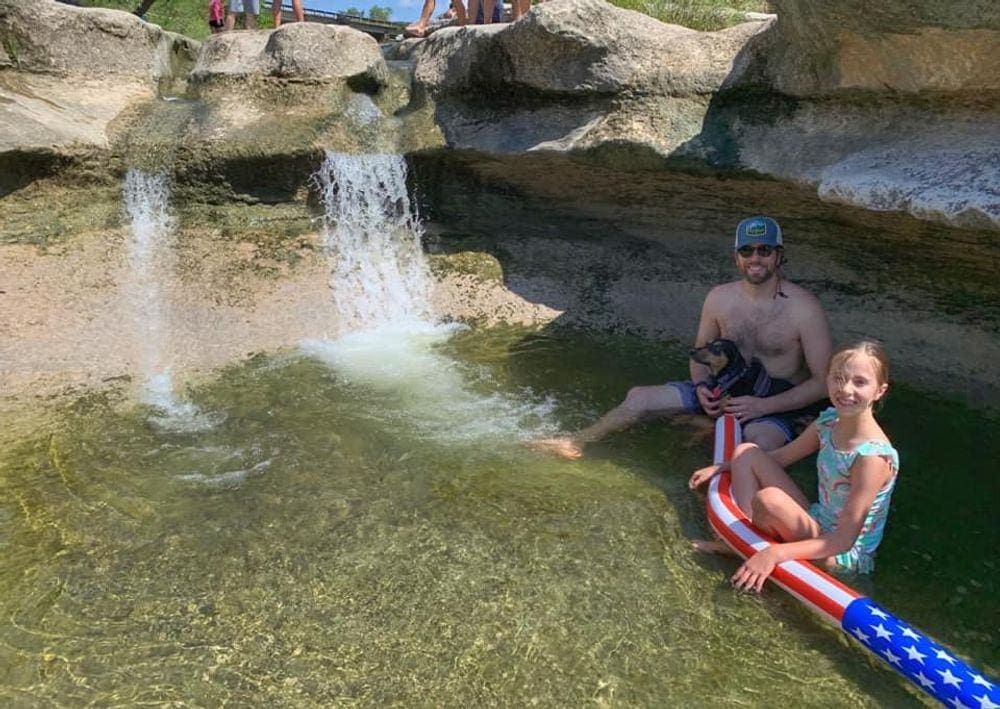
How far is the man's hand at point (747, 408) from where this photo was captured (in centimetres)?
341

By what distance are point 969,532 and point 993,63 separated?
192 centimetres

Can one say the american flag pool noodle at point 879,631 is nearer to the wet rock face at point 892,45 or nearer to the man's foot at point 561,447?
the man's foot at point 561,447

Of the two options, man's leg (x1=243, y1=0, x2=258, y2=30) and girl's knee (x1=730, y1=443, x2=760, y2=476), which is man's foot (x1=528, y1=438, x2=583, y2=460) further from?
man's leg (x1=243, y1=0, x2=258, y2=30)

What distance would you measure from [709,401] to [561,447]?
719 millimetres

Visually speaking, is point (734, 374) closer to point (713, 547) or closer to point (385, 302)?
point (713, 547)

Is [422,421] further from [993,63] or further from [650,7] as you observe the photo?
[650,7]

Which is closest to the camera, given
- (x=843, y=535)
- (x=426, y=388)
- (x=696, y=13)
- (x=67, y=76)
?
(x=843, y=535)

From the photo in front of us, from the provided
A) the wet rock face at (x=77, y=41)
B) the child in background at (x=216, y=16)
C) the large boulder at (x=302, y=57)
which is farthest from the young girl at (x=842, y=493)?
the child in background at (x=216, y=16)

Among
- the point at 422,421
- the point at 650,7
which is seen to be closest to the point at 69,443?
the point at 422,421

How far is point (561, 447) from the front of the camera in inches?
140

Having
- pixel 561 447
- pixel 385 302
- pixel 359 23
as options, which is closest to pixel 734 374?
pixel 561 447

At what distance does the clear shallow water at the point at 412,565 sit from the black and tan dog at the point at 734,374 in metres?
0.29

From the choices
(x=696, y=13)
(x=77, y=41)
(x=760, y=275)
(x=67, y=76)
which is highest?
(x=696, y=13)

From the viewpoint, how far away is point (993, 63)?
3.24m
